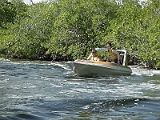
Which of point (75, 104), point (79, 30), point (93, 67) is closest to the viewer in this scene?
point (75, 104)

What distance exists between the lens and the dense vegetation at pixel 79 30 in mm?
27000

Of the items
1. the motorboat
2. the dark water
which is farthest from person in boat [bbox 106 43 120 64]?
the dark water

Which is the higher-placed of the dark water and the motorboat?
the motorboat

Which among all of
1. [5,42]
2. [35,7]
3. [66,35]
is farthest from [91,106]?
[35,7]

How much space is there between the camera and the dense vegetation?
27000mm

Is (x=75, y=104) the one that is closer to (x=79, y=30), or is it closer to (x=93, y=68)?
(x=93, y=68)

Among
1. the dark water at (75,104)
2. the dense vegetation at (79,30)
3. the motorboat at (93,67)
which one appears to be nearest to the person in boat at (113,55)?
the motorboat at (93,67)

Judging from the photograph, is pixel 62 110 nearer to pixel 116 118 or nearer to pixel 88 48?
pixel 116 118

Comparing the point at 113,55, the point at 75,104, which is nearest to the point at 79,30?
the point at 113,55

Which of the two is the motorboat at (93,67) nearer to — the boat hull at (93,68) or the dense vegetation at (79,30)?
the boat hull at (93,68)

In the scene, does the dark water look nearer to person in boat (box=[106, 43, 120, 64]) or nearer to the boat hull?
the boat hull

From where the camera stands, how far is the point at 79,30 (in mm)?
33406

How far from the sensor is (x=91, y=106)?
9.12 metres

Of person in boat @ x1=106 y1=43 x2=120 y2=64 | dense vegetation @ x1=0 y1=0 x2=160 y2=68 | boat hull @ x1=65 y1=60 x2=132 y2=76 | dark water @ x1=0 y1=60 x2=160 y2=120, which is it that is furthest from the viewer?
dense vegetation @ x1=0 y1=0 x2=160 y2=68
